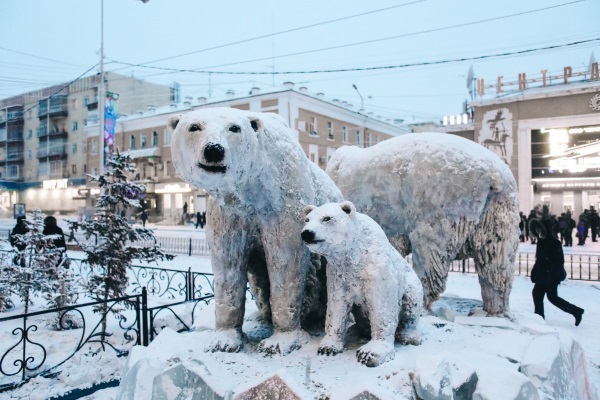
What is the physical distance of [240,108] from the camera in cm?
1991

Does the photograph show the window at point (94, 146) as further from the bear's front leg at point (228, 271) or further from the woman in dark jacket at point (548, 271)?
the bear's front leg at point (228, 271)

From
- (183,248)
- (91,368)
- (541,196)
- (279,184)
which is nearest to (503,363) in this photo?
(279,184)

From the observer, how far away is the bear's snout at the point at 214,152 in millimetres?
1817

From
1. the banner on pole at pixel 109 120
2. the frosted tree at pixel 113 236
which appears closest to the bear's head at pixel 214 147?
the frosted tree at pixel 113 236

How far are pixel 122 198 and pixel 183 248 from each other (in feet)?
27.2

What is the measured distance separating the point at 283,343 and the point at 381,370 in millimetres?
561

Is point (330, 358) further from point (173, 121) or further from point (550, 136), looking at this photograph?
point (550, 136)

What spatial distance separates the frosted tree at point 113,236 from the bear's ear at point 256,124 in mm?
3507

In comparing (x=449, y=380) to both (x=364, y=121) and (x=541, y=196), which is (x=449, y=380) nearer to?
(x=541, y=196)

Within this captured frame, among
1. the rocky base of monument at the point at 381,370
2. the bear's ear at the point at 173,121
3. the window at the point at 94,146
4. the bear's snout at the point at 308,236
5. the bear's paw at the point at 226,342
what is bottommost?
the rocky base of monument at the point at 381,370

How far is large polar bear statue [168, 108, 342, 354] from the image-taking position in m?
2.02

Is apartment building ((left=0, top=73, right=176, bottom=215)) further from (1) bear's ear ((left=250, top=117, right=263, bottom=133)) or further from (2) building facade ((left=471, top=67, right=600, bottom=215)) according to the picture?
(2) building facade ((left=471, top=67, right=600, bottom=215))

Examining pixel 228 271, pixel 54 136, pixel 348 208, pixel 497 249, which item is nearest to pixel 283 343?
pixel 228 271

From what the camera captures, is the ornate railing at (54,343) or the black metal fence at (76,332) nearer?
the ornate railing at (54,343)
